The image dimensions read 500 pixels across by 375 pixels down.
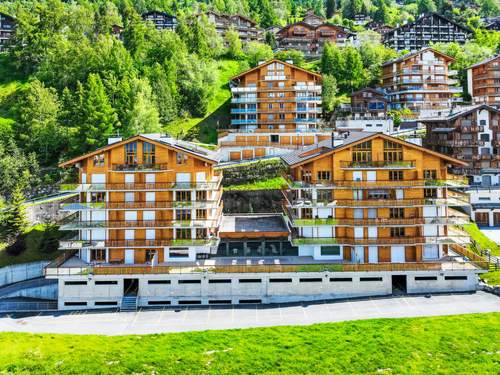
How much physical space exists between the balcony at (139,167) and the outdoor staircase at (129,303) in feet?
37.7

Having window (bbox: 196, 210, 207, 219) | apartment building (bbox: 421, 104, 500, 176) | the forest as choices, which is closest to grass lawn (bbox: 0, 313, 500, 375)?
window (bbox: 196, 210, 207, 219)

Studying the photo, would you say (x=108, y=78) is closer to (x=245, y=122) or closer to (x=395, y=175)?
(x=245, y=122)

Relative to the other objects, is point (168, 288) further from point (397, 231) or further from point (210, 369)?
point (397, 231)

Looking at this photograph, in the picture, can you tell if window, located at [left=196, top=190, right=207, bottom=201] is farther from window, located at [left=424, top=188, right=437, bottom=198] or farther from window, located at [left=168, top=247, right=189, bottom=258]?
window, located at [left=424, top=188, right=437, bottom=198]

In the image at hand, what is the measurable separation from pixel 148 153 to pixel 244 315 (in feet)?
57.2

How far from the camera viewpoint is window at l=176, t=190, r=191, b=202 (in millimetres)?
41531

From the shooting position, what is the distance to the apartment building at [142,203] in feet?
132

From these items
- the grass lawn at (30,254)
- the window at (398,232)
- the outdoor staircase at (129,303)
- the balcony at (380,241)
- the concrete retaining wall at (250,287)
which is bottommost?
the outdoor staircase at (129,303)

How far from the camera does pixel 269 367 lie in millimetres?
26500

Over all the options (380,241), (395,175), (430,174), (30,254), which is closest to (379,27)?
(430,174)

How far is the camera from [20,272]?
44.7 m

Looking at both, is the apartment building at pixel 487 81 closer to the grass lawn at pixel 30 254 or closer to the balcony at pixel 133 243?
the balcony at pixel 133 243

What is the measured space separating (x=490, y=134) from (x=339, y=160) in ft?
113

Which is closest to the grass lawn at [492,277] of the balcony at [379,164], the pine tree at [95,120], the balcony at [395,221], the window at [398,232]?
the balcony at [395,221]
